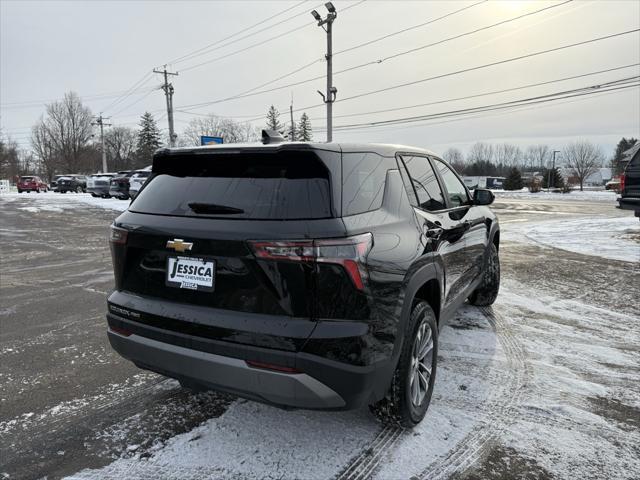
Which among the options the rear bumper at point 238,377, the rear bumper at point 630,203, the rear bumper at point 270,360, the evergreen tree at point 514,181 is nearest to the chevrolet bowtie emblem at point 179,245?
the rear bumper at point 270,360

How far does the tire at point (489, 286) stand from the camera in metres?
5.25

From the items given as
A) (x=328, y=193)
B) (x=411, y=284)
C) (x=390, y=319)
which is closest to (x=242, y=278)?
(x=328, y=193)

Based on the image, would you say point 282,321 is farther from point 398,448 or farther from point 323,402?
point 398,448

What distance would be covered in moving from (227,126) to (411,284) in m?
81.6

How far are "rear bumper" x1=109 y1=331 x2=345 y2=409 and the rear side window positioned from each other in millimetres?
883

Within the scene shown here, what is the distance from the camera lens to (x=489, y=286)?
5.36 metres

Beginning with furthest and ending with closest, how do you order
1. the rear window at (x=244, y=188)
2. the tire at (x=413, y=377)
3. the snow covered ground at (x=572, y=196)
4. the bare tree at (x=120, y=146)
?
the bare tree at (x=120, y=146)
the snow covered ground at (x=572, y=196)
the tire at (x=413, y=377)
the rear window at (x=244, y=188)

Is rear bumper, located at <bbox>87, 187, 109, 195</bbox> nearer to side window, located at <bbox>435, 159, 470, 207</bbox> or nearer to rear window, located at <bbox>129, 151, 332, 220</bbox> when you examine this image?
side window, located at <bbox>435, 159, 470, 207</bbox>

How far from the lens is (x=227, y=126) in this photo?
79.6 meters

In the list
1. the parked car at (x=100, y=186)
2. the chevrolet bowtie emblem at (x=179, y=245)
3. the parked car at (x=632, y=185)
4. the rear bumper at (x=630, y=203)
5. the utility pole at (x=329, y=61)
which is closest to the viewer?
the chevrolet bowtie emblem at (x=179, y=245)

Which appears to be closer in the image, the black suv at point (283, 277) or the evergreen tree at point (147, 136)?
the black suv at point (283, 277)

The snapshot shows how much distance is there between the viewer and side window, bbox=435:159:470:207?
392 cm

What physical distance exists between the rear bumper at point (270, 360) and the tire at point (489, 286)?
327 centimetres

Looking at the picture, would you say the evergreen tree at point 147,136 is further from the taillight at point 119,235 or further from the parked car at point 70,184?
the taillight at point 119,235
